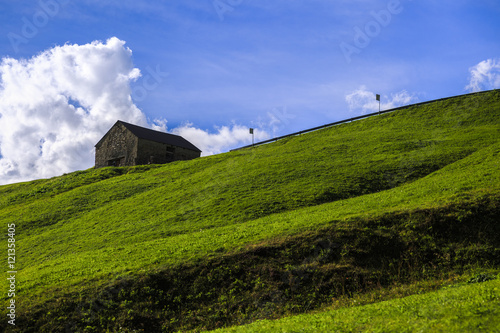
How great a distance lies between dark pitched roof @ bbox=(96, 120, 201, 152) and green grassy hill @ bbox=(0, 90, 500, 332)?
1264 inches

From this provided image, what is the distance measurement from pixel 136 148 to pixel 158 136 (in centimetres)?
778

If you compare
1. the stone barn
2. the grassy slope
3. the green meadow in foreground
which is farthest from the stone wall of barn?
the grassy slope

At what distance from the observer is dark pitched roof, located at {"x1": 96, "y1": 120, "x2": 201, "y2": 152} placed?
252 ft

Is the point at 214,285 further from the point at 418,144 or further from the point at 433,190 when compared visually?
the point at 418,144

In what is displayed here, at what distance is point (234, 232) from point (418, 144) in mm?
29380

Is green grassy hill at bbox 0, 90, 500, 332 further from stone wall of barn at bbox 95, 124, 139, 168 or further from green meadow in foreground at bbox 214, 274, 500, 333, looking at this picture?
stone wall of barn at bbox 95, 124, 139, 168

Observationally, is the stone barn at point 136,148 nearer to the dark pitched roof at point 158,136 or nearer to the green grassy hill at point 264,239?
the dark pitched roof at point 158,136

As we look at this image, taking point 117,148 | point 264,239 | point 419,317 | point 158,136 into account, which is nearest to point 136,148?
point 117,148

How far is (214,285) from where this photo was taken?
62.2ft

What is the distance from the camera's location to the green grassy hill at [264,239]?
696 inches

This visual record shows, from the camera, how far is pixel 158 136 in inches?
3179

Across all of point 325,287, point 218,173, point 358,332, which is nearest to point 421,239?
point 325,287

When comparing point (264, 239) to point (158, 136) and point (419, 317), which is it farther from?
point (158, 136)

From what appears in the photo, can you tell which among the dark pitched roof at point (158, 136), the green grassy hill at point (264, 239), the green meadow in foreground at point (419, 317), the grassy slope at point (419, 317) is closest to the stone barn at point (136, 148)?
the dark pitched roof at point (158, 136)
